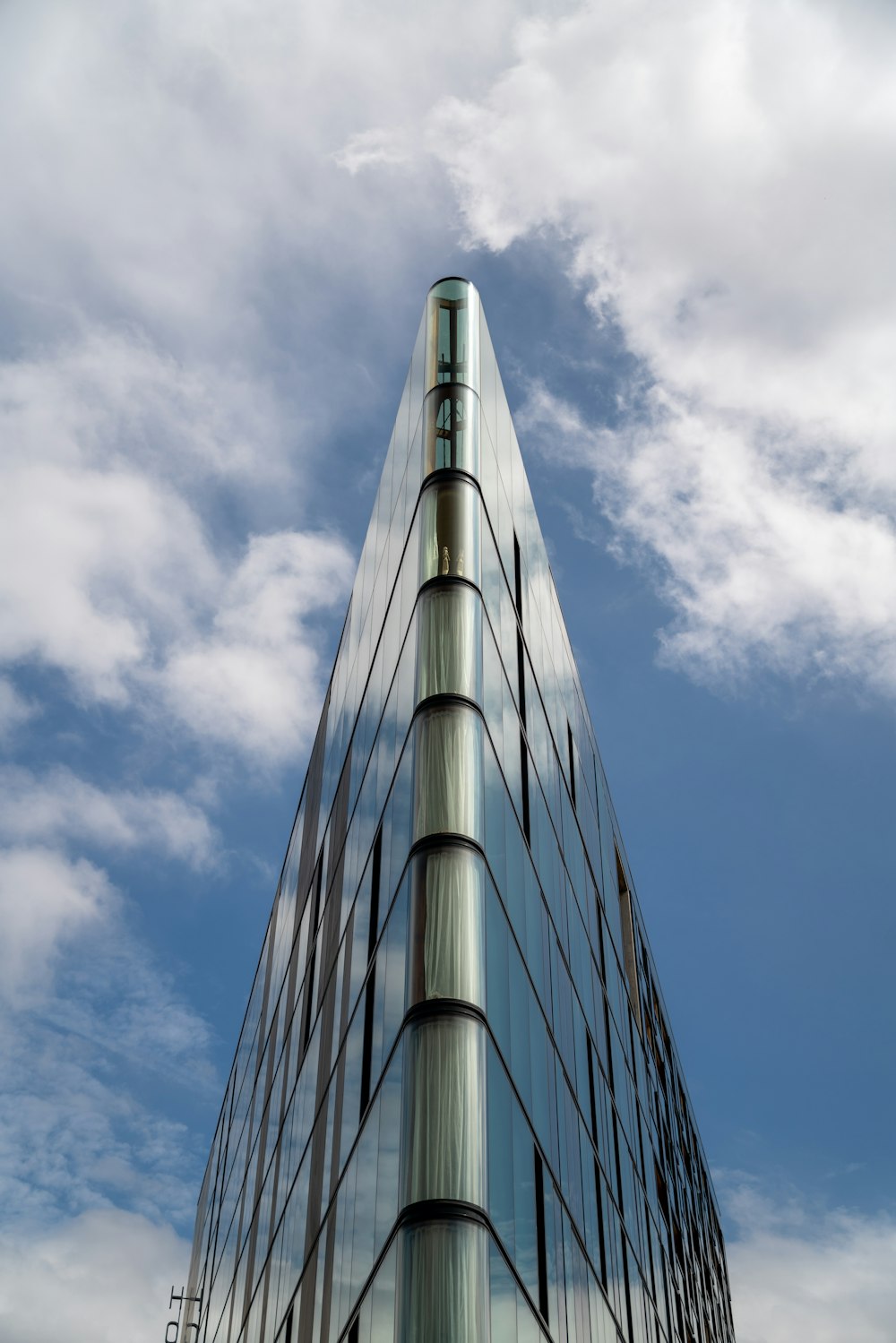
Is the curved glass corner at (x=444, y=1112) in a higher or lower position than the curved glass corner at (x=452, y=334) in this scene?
lower

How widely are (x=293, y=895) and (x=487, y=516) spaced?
14591 millimetres

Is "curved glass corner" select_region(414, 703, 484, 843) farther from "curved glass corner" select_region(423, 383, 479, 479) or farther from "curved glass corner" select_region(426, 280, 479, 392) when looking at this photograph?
"curved glass corner" select_region(426, 280, 479, 392)

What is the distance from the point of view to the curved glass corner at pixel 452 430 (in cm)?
1959

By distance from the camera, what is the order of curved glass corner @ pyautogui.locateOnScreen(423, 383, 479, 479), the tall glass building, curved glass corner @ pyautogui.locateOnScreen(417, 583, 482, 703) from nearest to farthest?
the tall glass building → curved glass corner @ pyautogui.locateOnScreen(417, 583, 482, 703) → curved glass corner @ pyautogui.locateOnScreen(423, 383, 479, 479)

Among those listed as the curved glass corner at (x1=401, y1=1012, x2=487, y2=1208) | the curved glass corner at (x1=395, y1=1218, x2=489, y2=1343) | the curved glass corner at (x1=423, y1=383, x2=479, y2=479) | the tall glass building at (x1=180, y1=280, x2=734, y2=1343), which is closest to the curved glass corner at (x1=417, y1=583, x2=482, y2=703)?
the tall glass building at (x1=180, y1=280, x2=734, y2=1343)

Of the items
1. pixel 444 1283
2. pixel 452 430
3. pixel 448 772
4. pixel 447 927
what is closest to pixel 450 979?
pixel 447 927

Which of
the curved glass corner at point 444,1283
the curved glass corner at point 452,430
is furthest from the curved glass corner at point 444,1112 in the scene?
the curved glass corner at point 452,430

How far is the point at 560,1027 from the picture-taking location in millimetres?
20359

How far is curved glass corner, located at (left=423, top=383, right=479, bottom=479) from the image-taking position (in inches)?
771

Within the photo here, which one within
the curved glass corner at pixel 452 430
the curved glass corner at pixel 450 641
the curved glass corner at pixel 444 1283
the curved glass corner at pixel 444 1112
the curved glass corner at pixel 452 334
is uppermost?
the curved glass corner at pixel 452 334

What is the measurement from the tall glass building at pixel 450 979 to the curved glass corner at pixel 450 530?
0.05m

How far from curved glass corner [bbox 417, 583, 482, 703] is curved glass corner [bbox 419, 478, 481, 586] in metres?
0.39

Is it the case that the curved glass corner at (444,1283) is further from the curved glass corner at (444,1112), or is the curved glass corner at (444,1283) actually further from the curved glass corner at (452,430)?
the curved glass corner at (452,430)

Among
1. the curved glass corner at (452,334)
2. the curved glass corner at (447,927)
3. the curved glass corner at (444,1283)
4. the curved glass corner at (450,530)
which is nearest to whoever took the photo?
the curved glass corner at (444,1283)
